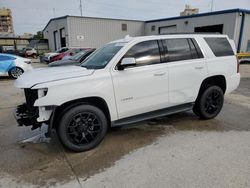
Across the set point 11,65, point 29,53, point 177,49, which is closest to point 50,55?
point 11,65

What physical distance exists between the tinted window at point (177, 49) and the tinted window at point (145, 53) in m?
0.24

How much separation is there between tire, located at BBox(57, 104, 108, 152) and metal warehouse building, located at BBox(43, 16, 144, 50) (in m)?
22.8

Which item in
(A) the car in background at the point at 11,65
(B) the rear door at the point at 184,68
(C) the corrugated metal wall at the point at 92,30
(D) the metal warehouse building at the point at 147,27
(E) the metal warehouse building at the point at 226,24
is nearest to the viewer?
(B) the rear door at the point at 184,68

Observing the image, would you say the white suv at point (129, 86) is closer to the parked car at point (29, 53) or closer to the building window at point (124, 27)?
the building window at point (124, 27)

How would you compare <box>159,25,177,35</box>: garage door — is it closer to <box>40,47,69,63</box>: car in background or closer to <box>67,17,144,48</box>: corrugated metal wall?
<box>67,17,144,48</box>: corrugated metal wall

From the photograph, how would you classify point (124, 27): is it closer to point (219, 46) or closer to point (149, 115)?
A: point (219, 46)

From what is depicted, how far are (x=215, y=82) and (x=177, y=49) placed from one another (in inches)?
54.0

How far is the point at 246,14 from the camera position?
17938mm

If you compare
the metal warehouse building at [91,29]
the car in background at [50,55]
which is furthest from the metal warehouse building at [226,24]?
the car in background at [50,55]

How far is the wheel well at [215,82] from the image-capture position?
4.48m

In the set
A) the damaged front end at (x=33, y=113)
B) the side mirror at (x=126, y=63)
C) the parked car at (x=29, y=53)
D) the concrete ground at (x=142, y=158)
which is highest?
the parked car at (x=29, y=53)

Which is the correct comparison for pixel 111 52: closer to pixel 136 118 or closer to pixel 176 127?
pixel 136 118

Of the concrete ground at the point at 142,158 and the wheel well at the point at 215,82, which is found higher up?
the wheel well at the point at 215,82

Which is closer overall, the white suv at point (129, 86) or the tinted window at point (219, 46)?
the white suv at point (129, 86)
